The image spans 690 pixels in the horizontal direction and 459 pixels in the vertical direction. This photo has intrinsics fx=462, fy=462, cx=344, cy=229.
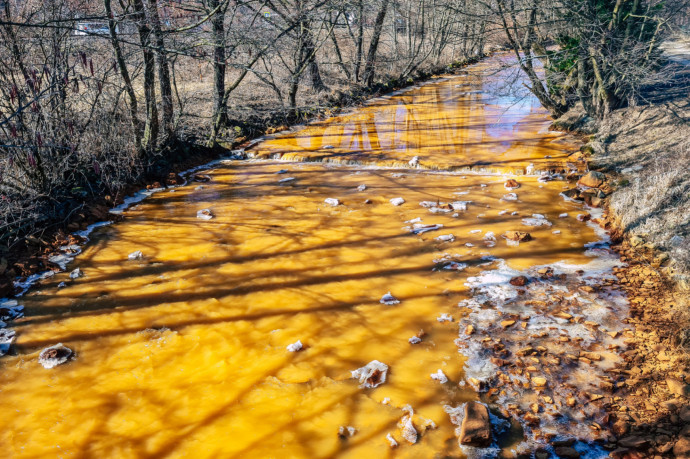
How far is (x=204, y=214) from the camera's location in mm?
6566

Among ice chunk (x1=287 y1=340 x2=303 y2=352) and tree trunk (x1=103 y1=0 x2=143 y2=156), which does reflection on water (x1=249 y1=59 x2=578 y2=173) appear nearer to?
tree trunk (x1=103 y1=0 x2=143 y2=156)

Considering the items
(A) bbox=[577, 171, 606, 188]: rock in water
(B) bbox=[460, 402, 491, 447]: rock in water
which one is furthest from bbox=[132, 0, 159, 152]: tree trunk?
(A) bbox=[577, 171, 606, 188]: rock in water

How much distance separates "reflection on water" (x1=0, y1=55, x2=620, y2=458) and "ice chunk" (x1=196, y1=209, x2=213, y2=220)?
0.15 meters

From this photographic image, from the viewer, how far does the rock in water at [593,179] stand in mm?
6770

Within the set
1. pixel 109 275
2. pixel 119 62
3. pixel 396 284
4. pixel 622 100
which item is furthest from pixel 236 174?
pixel 622 100

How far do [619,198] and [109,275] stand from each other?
625cm

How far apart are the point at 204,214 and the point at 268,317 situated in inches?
107

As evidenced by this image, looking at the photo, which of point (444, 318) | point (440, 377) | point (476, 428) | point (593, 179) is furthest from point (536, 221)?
point (476, 428)

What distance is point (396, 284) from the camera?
15.7 ft

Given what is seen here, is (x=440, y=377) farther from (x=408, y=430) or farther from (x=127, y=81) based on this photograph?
(x=127, y=81)

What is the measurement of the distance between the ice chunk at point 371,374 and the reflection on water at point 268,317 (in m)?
0.06

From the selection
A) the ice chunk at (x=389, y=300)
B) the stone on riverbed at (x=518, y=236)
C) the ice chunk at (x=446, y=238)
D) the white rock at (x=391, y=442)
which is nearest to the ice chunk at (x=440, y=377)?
the white rock at (x=391, y=442)

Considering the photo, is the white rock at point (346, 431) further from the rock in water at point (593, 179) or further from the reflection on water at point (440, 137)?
the reflection on water at point (440, 137)

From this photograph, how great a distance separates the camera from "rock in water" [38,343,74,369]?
3.84 meters
